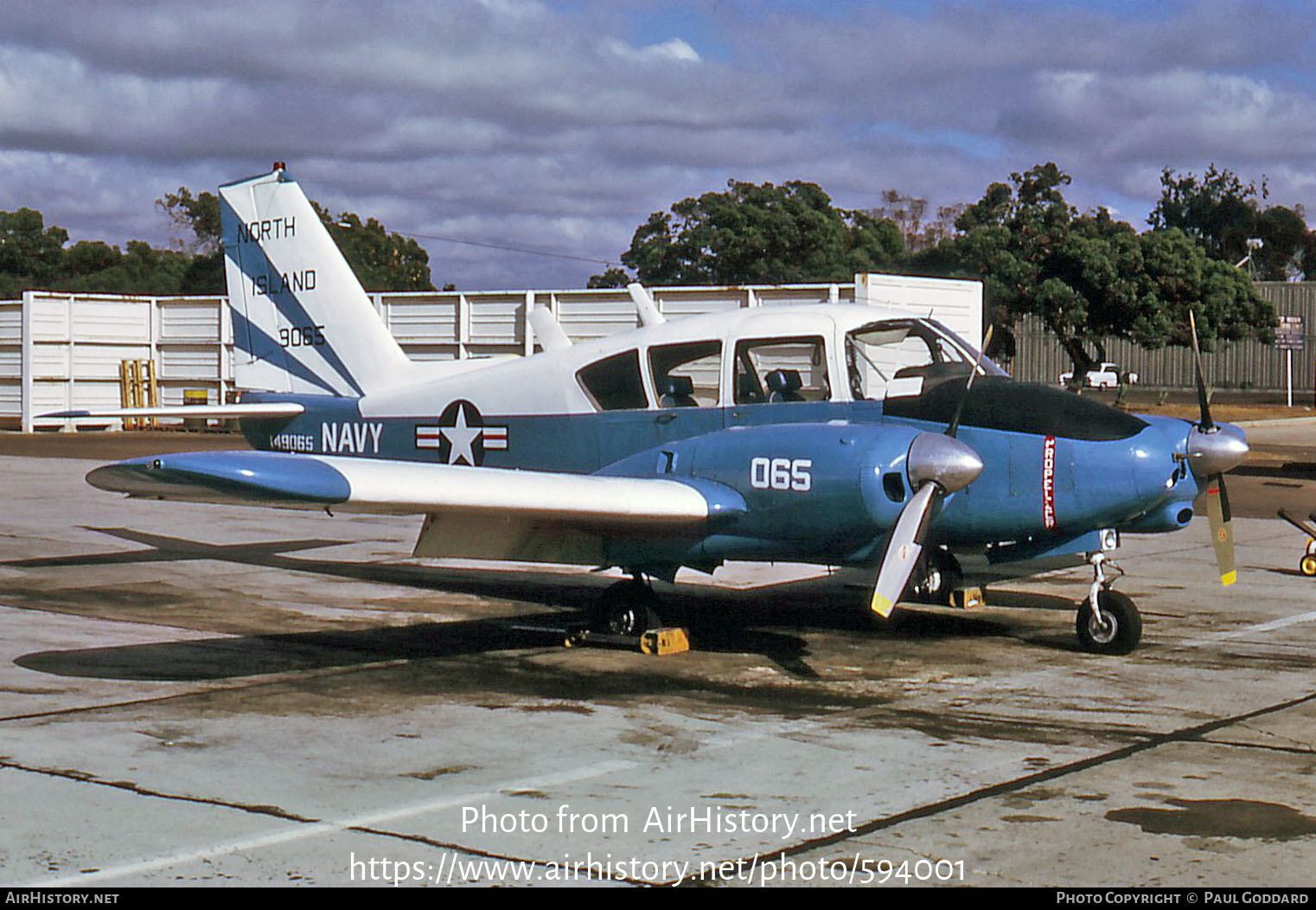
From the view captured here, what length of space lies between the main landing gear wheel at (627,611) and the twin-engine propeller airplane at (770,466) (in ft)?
0.06

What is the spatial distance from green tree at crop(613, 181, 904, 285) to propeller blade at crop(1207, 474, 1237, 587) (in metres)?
60.2

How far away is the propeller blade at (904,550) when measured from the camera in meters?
9.17

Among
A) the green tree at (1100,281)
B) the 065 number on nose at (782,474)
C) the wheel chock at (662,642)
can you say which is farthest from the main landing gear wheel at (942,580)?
the green tree at (1100,281)

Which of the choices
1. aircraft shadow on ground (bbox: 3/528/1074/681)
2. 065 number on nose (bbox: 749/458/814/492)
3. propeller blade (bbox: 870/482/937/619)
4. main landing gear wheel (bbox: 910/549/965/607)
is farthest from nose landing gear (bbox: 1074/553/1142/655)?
065 number on nose (bbox: 749/458/814/492)

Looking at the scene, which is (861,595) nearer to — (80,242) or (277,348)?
(277,348)

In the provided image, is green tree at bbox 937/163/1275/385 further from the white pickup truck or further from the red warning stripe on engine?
the red warning stripe on engine

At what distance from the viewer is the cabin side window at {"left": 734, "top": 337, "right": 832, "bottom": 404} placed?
10.8m

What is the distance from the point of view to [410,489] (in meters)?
8.72

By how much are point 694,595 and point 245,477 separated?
618cm

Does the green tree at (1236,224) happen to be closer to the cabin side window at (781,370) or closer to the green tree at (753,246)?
the green tree at (753,246)

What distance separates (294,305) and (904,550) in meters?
8.11

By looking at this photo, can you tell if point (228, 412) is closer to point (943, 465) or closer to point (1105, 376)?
point (943, 465)

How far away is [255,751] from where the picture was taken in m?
7.34

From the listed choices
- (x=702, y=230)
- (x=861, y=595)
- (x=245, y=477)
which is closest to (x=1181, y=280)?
(x=702, y=230)
